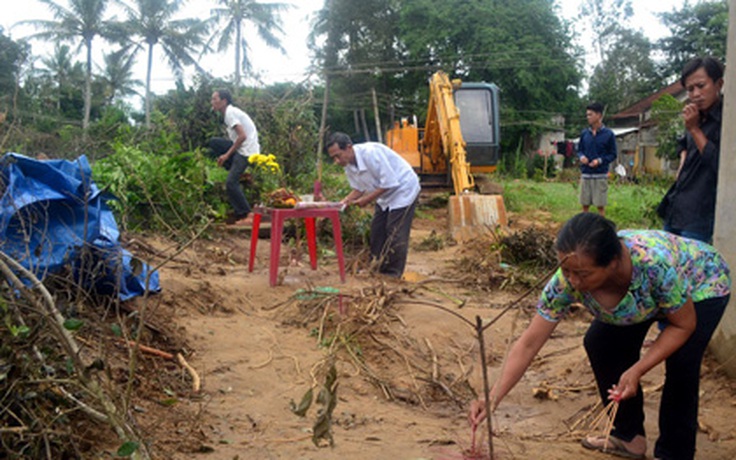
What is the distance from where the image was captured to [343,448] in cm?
310

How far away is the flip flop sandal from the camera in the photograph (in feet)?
10.5

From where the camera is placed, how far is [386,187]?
6.65 meters

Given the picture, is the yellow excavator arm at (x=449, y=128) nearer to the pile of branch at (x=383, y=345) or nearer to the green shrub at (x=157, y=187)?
the green shrub at (x=157, y=187)

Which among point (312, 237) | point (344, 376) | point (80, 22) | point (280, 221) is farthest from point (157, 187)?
point (80, 22)

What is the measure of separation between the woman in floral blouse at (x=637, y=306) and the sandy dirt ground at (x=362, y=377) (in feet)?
0.83

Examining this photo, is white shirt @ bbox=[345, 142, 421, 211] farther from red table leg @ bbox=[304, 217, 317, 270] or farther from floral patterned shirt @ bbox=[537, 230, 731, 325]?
floral patterned shirt @ bbox=[537, 230, 731, 325]

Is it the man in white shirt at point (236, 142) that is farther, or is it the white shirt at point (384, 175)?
the man in white shirt at point (236, 142)

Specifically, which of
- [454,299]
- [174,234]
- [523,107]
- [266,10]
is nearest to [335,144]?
[454,299]

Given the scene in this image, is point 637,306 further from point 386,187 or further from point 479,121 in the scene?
point 479,121

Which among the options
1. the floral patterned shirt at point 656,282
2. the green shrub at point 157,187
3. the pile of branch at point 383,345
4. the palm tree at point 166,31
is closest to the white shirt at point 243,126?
the green shrub at point 157,187

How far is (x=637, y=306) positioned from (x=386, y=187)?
411 centimetres

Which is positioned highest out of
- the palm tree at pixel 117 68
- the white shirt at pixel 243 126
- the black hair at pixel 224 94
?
the palm tree at pixel 117 68

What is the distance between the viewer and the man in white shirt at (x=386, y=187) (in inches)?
259

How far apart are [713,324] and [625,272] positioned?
56 cm
